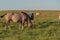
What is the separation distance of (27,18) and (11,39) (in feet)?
25.1

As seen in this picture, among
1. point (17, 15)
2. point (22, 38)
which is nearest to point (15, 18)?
point (17, 15)

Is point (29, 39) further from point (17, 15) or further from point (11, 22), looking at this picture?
point (11, 22)

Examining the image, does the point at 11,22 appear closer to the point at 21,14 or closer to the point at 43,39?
the point at 21,14

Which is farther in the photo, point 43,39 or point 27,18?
point 27,18

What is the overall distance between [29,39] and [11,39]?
→ 990mm

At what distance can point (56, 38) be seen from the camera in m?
12.9

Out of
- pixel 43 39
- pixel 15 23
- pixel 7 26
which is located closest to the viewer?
pixel 43 39

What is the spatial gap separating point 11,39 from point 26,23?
7.98m

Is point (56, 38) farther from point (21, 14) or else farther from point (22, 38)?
point (21, 14)

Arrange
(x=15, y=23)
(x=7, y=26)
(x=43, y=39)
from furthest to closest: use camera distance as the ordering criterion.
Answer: (x=15, y=23) → (x=7, y=26) → (x=43, y=39)

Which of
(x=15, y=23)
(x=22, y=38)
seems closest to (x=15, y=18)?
(x=15, y=23)

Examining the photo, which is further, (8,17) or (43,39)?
(8,17)

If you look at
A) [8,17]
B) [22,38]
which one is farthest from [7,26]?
[22,38]

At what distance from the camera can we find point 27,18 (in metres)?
20.3
